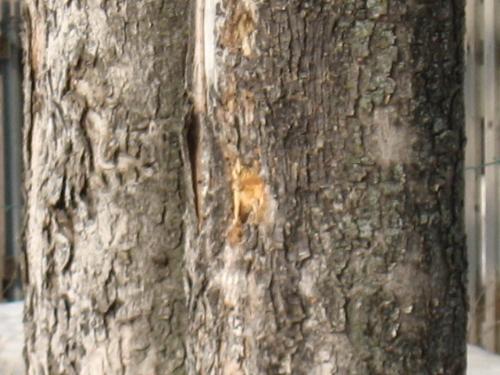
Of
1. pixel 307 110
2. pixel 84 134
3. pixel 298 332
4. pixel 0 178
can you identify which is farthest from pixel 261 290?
pixel 0 178

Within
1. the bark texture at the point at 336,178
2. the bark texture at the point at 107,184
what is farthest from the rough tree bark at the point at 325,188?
the bark texture at the point at 107,184

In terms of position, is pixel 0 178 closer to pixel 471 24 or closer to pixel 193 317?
pixel 471 24

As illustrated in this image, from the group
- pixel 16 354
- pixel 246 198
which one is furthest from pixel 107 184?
pixel 16 354

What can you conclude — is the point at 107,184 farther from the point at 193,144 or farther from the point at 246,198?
the point at 246,198

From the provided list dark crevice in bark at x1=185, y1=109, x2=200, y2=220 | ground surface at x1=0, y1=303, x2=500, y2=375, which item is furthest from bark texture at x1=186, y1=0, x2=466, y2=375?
ground surface at x1=0, y1=303, x2=500, y2=375

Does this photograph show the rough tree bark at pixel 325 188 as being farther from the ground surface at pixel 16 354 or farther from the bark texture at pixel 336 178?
the ground surface at pixel 16 354
